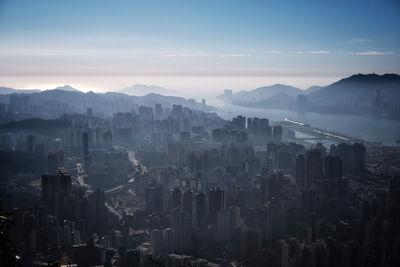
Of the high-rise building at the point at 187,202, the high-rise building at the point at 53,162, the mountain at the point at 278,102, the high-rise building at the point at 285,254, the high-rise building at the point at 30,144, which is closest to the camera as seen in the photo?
the high-rise building at the point at 285,254

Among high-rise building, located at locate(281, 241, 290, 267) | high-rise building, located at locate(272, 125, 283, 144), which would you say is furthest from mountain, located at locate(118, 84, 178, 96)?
high-rise building, located at locate(281, 241, 290, 267)

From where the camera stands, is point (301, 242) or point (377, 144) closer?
point (301, 242)

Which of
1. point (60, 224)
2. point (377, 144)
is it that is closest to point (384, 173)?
point (377, 144)

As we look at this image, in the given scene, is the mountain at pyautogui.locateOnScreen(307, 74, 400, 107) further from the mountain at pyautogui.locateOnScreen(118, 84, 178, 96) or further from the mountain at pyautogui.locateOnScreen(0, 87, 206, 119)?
the mountain at pyautogui.locateOnScreen(118, 84, 178, 96)

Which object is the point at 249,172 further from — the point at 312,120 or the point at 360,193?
the point at 312,120

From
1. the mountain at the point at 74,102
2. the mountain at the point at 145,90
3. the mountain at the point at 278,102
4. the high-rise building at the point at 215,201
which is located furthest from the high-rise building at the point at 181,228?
the mountain at the point at 145,90

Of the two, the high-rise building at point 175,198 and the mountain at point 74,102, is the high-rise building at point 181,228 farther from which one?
the mountain at point 74,102
